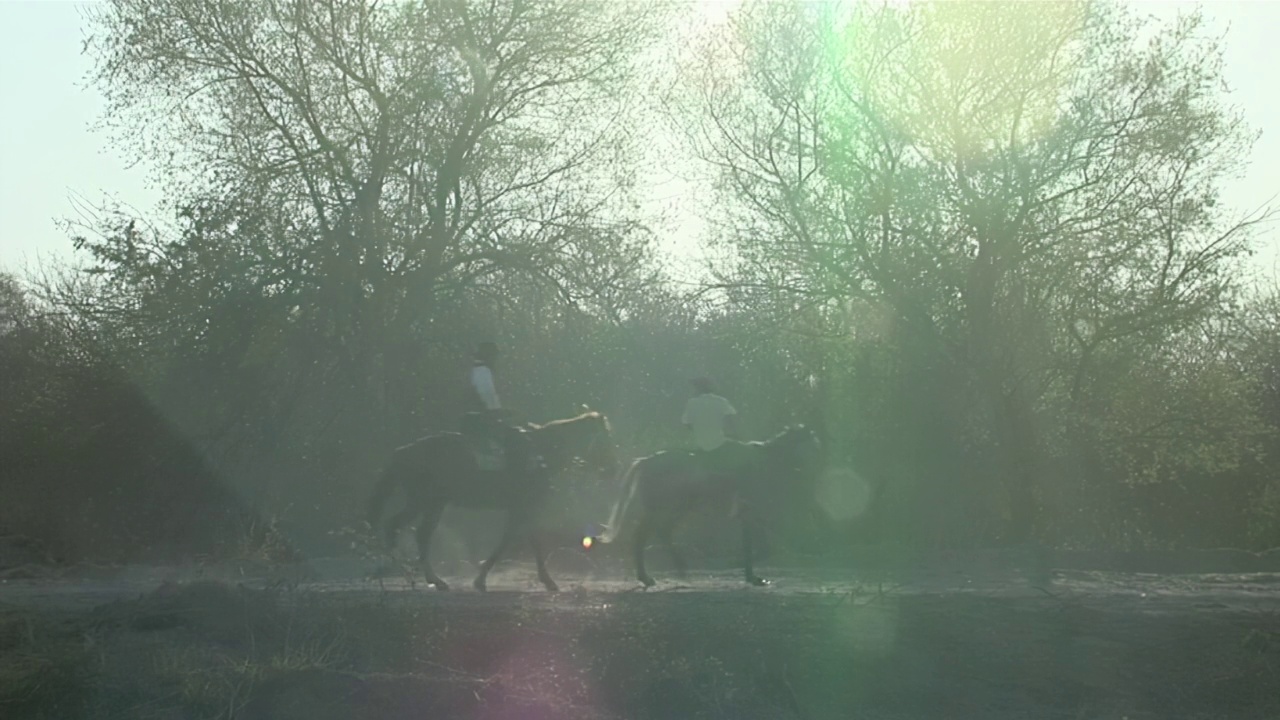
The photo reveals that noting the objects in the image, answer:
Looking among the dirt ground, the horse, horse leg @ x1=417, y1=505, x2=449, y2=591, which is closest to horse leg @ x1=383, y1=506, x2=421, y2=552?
the horse

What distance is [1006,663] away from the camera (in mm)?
10977

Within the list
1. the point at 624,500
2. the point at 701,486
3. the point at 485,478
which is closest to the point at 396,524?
the point at 485,478

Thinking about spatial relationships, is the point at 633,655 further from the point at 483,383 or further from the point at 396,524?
the point at 396,524

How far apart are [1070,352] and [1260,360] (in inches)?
415

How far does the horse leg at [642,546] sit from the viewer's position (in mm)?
15228

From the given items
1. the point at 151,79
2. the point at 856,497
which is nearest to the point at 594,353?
the point at 856,497

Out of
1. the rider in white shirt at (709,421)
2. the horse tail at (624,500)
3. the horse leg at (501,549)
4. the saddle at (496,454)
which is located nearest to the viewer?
the horse leg at (501,549)

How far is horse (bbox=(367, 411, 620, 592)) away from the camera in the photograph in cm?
1546

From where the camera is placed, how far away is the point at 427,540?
1587 cm

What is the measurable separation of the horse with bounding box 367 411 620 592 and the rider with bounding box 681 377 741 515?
110 centimetres

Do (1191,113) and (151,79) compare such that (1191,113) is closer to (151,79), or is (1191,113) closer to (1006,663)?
(1006,663)

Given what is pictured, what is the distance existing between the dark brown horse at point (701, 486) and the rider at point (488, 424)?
59.2 inches

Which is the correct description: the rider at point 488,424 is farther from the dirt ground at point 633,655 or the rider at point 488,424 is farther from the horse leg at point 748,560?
the horse leg at point 748,560

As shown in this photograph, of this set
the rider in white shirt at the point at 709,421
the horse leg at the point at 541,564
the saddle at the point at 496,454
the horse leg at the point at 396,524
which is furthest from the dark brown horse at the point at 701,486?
the horse leg at the point at 396,524
